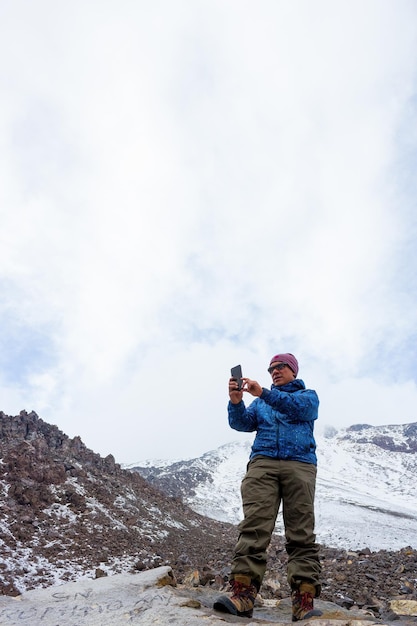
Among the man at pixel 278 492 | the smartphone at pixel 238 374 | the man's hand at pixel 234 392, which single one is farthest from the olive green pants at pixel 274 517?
the smartphone at pixel 238 374

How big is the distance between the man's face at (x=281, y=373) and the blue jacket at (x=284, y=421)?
70 mm

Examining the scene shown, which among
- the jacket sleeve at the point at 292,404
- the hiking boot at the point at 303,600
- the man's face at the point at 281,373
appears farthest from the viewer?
the man's face at the point at 281,373

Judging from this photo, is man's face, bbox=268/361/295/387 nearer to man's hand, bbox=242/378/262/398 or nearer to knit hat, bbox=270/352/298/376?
knit hat, bbox=270/352/298/376

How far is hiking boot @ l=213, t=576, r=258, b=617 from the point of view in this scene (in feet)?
11.9

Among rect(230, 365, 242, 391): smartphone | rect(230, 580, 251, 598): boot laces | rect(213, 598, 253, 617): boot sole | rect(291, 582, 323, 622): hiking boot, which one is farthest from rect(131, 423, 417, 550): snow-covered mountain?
rect(230, 365, 242, 391): smartphone

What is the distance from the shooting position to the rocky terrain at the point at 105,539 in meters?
7.09

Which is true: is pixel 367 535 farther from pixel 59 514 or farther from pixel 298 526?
pixel 298 526

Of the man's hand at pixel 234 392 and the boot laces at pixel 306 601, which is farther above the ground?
the man's hand at pixel 234 392

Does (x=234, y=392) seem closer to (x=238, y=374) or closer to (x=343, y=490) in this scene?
(x=238, y=374)

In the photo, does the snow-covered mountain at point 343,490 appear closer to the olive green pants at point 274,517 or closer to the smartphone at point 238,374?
the olive green pants at point 274,517

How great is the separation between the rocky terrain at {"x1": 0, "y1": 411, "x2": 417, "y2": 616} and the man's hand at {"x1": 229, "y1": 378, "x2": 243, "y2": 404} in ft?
10.4

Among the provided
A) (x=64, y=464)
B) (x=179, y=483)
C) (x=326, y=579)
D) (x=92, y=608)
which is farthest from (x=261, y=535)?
(x=179, y=483)

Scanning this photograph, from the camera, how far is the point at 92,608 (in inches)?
146

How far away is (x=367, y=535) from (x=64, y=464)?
700 inches
